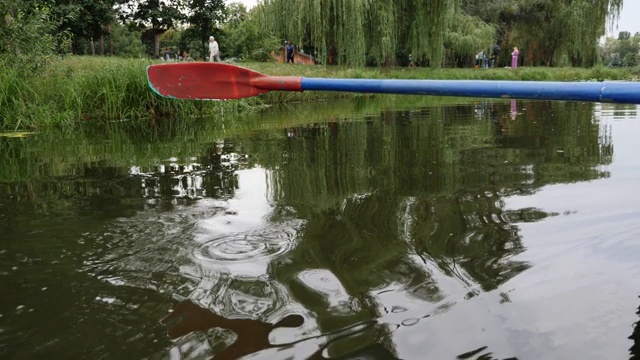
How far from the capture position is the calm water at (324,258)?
1.35 metres

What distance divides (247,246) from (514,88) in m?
1.17

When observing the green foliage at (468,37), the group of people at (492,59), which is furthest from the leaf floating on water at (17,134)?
→ the group of people at (492,59)

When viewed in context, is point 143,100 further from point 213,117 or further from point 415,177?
point 415,177

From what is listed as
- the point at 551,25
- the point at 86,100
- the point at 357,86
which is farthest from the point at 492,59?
the point at 357,86

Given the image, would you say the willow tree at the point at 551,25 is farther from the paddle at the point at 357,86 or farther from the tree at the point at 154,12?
the paddle at the point at 357,86

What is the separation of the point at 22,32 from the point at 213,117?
316cm

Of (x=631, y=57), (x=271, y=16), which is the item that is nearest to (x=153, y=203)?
(x=271, y=16)

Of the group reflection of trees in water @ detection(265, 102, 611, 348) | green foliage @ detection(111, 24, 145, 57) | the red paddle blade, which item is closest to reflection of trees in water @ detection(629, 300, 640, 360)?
reflection of trees in water @ detection(265, 102, 611, 348)

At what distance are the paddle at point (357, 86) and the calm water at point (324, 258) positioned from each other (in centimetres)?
58

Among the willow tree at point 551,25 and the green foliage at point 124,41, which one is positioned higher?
the green foliage at point 124,41

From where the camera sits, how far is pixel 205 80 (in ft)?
10.7

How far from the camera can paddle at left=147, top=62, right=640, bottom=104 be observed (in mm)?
1726

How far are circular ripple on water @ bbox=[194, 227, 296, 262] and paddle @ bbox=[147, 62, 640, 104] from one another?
2.62 feet

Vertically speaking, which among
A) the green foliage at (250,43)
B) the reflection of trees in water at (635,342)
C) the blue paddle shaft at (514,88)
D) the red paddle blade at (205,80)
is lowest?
the reflection of trees in water at (635,342)
